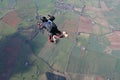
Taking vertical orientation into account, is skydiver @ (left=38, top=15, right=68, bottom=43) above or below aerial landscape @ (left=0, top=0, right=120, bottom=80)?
above

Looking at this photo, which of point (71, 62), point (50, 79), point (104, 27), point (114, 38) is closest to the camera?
point (50, 79)

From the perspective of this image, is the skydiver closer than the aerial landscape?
Yes

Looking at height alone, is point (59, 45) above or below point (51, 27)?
below

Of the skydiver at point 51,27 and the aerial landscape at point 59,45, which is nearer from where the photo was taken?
the skydiver at point 51,27

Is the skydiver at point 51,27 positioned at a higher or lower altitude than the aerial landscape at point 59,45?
higher

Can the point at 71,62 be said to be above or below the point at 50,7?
below

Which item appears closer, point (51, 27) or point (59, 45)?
point (51, 27)

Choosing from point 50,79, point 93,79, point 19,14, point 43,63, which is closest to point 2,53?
point 43,63

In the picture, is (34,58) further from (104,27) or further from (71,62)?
(104,27)
